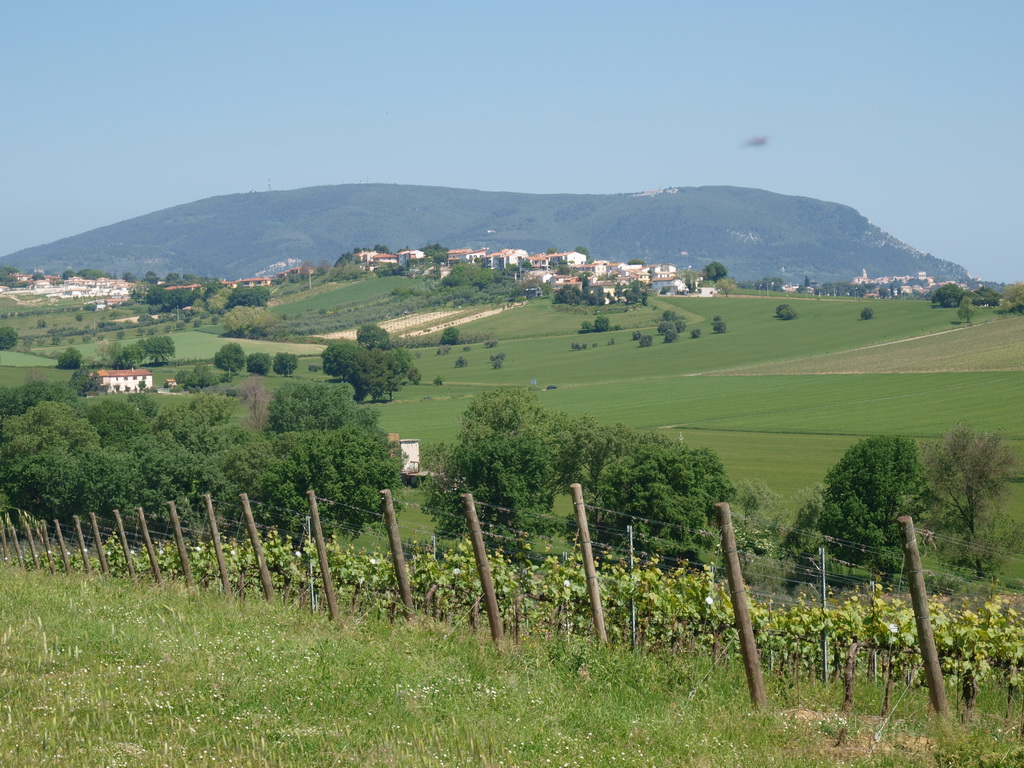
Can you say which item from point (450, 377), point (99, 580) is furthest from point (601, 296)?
point (99, 580)

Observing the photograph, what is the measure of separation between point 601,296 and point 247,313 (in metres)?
56.9

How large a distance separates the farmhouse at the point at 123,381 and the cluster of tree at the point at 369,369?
65.9ft

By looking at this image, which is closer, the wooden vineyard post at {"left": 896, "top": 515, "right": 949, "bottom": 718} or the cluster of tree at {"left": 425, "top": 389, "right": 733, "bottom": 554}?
the wooden vineyard post at {"left": 896, "top": 515, "right": 949, "bottom": 718}

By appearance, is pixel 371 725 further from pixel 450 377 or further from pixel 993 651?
pixel 450 377

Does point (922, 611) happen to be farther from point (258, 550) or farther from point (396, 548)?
point (258, 550)

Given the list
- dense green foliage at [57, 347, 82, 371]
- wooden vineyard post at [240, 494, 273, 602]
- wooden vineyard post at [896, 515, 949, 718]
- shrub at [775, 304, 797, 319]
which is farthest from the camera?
shrub at [775, 304, 797, 319]

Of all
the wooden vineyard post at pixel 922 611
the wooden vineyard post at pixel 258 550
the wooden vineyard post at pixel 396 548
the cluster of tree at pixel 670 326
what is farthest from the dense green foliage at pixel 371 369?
the wooden vineyard post at pixel 922 611

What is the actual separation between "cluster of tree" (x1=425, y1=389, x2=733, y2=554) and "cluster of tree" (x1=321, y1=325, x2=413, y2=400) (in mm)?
47775

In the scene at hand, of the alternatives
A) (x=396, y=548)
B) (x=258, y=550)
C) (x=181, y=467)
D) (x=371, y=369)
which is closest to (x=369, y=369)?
(x=371, y=369)

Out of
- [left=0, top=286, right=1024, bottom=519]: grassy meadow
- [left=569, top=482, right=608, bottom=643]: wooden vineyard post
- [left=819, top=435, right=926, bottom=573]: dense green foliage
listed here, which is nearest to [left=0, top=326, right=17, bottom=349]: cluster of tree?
[left=0, top=286, right=1024, bottom=519]: grassy meadow

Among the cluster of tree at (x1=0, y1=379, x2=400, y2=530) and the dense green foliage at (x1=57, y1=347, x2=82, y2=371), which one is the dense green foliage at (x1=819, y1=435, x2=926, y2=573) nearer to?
the cluster of tree at (x1=0, y1=379, x2=400, y2=530)

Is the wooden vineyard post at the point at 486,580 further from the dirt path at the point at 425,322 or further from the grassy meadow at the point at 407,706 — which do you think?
the dirt path at the point at 425,322

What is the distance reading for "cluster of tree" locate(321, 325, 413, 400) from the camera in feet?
349

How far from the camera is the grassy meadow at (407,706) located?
6.97m
